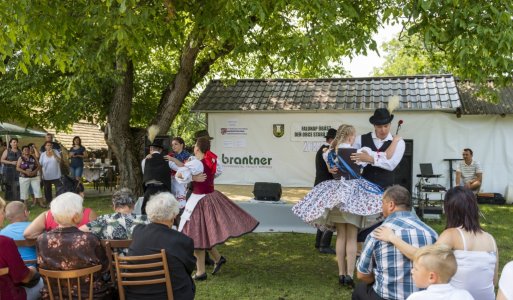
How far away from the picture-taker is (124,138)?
1075cm

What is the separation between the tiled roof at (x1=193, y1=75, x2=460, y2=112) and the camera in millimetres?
12039

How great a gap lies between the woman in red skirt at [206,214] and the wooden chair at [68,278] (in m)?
2.10

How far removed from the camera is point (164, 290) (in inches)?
139

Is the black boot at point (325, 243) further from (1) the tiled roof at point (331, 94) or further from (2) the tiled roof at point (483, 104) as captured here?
(2) the tiled roof at point (483, 104)

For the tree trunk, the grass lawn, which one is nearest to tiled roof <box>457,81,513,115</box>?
the grass lawn

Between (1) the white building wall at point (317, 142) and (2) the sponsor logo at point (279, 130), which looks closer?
(1) the white building wall at point (317, 142)

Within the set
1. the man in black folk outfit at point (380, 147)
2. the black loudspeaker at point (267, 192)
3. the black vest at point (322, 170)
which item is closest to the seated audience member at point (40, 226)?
the man in black folk outfit at point (380, 147)

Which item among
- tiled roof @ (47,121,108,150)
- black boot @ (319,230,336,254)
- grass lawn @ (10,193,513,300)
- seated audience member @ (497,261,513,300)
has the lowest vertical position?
grass lawn @ (10,193,513,300)

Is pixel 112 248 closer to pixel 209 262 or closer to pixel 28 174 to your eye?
pixel 209 262

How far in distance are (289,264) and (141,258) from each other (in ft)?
10.7

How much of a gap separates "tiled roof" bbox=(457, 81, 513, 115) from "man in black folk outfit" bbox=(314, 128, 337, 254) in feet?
20.6

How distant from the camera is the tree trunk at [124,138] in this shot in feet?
35.1

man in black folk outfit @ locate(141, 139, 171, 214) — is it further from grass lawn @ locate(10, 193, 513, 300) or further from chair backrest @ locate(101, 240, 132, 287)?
chair backrest @ locate(101, 240, 132, 287)

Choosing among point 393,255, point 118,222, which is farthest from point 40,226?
point 393,255
